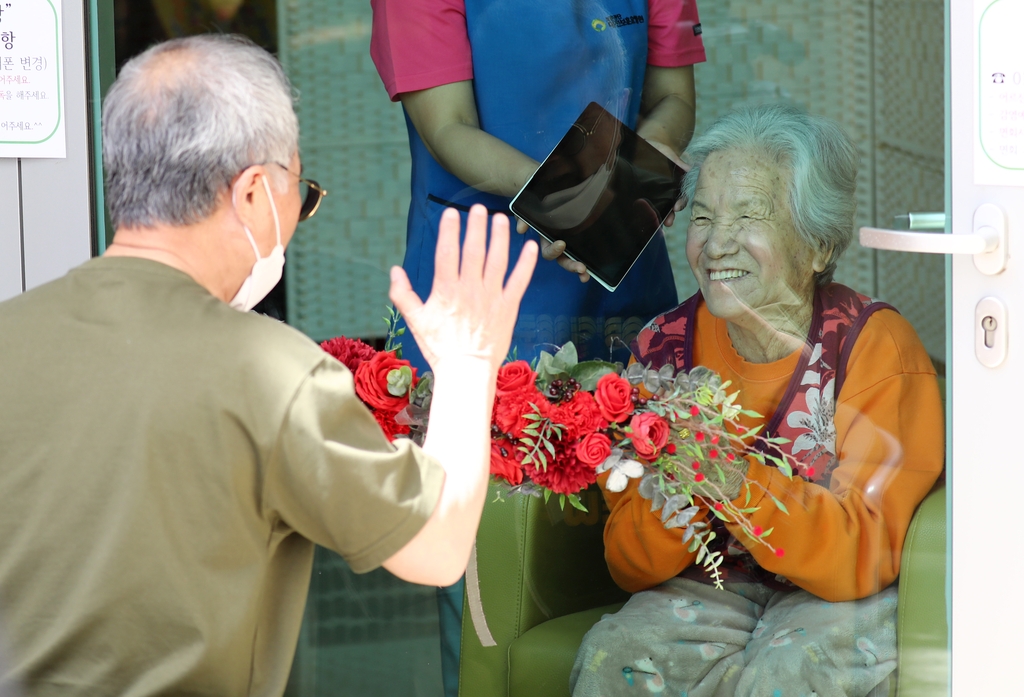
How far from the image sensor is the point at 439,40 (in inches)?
74.8

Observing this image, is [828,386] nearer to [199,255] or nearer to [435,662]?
[435,662]

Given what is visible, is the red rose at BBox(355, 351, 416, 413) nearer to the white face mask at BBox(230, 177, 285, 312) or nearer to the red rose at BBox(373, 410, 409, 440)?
the red rose at BBox(373, 410, 409, 440)

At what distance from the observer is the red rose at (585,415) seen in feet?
5.95

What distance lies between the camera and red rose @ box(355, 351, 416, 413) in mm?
1875

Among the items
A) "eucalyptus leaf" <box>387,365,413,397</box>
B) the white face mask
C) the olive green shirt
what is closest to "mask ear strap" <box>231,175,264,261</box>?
the white face mask

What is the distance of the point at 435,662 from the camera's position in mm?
2096

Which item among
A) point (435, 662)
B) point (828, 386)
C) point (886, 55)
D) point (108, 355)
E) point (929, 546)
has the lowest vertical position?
point (435, 662)

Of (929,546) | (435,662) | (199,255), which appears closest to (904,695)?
(929,546)
